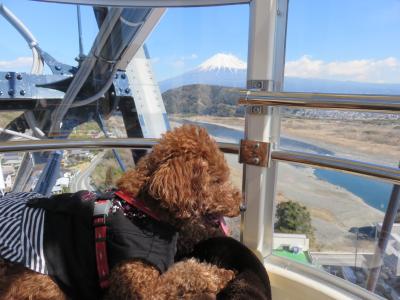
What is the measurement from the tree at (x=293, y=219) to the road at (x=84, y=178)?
135cm

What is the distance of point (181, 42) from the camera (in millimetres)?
2057

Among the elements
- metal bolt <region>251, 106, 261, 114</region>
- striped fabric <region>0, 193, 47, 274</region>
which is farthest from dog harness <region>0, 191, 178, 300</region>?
metal bolt <region>251, 106, 261, 114</region>

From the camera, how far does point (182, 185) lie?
1.26m

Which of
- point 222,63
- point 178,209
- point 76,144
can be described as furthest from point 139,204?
point 222,63

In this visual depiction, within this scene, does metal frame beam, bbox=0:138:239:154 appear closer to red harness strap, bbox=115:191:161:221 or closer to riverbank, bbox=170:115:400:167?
red harness strap, bbox=115:191:161:221

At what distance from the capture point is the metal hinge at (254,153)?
1409 mm

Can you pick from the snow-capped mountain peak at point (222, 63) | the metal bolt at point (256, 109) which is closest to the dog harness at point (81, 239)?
the metal bolt at point (256, 109)

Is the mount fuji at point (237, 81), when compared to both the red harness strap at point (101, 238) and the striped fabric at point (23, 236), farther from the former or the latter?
the striped fabric at point (23, 236)

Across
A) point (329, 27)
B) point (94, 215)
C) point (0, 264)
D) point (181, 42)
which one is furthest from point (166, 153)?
point (181, 42)

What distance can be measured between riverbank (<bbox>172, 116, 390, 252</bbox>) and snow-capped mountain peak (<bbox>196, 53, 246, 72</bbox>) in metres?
0.26

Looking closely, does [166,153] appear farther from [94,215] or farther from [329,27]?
[329,27]

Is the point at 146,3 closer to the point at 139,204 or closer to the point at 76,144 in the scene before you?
the point at 76,144

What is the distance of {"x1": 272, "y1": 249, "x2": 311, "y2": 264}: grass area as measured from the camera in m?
1.60

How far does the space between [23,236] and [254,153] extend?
36.6 inches
